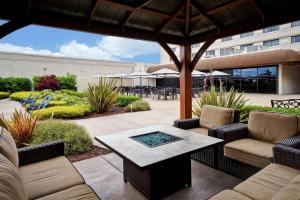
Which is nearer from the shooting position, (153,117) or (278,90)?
(153,117)

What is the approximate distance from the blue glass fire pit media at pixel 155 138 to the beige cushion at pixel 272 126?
59.1 inches

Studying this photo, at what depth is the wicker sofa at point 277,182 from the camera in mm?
1546

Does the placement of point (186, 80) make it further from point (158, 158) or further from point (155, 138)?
point (158, 158)

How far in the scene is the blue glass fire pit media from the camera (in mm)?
3055

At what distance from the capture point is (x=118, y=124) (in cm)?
724

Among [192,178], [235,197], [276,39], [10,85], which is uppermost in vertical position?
[276,39]

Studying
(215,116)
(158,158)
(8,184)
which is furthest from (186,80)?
(8,184)

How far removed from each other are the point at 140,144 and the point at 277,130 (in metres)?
2.28

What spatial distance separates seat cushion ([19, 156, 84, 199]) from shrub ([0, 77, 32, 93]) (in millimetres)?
19616

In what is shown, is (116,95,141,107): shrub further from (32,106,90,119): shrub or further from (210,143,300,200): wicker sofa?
(210,143,300,200): wicker sofa

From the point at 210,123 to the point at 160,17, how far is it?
2987mm

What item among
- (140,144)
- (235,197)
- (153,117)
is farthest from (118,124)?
(235,197)

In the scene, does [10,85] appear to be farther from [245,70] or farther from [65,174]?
[245,70]

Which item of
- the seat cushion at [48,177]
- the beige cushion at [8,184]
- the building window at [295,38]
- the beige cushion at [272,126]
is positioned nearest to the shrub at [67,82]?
the seat cushion at [48,177]
